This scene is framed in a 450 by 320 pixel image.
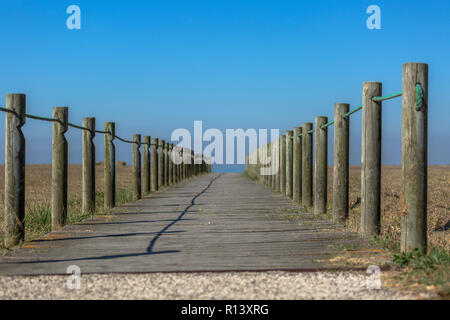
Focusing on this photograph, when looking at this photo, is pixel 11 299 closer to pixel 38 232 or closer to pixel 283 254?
pixel 283 254

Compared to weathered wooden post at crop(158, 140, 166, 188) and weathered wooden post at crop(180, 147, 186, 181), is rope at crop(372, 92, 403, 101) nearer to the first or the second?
weathered wooden post at crop(158, 140, 166, 188)

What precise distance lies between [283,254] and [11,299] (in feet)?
7.83

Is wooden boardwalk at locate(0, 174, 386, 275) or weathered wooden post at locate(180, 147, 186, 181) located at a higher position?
weathered wooden post at locate(180, 147, 186, 181)

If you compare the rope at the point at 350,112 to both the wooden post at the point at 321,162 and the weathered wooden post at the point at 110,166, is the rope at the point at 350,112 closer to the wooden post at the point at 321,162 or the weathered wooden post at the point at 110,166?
the wooden post at the point at 321,162

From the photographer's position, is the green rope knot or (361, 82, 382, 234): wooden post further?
(361, 82, 382, 234): wooden post

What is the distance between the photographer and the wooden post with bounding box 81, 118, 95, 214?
884cm

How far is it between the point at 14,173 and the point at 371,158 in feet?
12.8

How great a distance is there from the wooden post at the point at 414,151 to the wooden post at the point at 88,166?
539 cm

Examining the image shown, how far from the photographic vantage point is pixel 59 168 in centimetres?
718

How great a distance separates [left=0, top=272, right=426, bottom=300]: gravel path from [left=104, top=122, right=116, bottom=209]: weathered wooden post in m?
5.60

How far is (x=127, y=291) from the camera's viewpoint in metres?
3.79

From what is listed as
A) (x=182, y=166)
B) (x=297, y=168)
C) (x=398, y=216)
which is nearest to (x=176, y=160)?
(x=182, y=166)

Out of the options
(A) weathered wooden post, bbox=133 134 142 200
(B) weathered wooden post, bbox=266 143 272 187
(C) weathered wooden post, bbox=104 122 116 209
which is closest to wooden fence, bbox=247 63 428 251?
(C) weathered wooden post, bbox=104 122 116 209

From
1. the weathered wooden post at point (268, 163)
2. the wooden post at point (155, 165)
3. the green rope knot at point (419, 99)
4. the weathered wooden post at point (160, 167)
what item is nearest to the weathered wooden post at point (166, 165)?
the weathered wooden post at point (160, 167)
